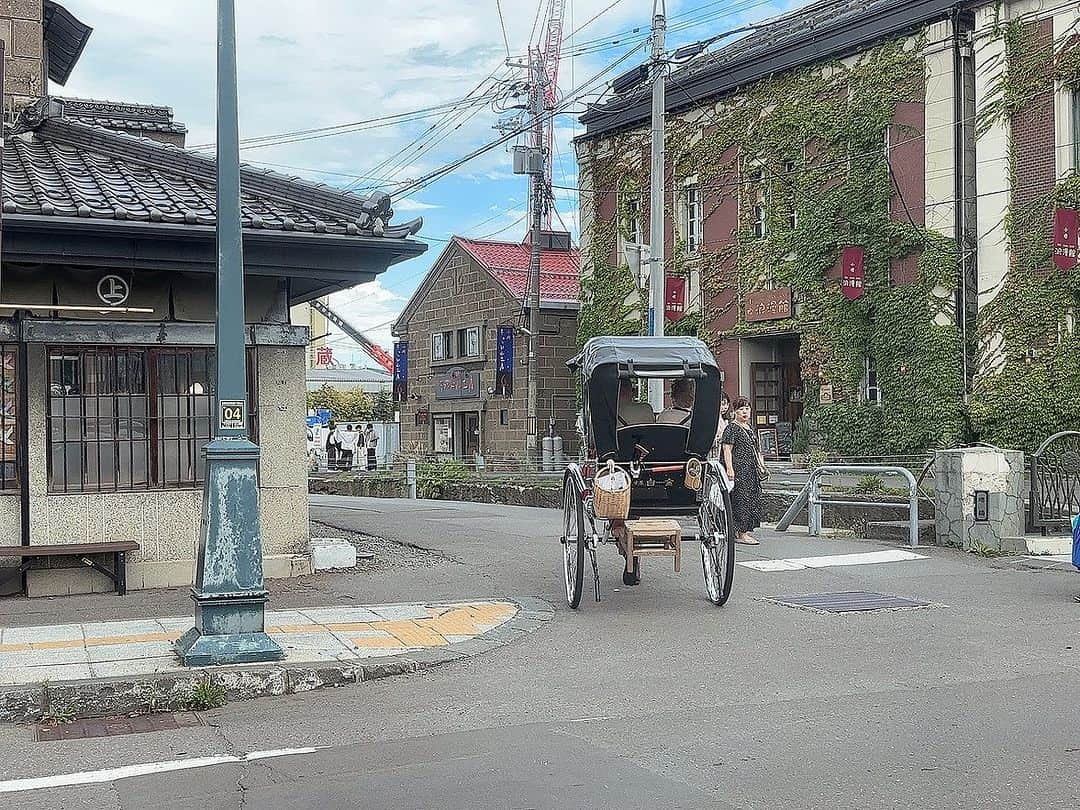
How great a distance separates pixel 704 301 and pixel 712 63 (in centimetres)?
636

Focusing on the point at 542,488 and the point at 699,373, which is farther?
the point at 542,488

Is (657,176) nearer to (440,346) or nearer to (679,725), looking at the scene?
(679,725)

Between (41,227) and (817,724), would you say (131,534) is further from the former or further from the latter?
(817,724)

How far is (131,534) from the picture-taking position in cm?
1172

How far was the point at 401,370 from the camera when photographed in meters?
48.5

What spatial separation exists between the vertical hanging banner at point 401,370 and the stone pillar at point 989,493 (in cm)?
3540

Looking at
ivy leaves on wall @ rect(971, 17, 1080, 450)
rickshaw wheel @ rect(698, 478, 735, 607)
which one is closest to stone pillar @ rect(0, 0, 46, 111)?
rickshaw wheel @ rect(698, 478, 735, 607)

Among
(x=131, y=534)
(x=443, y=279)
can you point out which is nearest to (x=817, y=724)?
(x=131, y=534)

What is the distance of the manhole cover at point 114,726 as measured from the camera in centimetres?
698

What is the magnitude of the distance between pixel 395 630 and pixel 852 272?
2055cm

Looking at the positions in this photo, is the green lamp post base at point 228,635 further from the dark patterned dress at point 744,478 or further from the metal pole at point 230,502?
the dark patterned dress at point 744,478

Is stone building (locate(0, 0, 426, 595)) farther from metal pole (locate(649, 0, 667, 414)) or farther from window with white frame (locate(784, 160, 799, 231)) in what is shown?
window with white frame (locate(784, 160, 799, 231))

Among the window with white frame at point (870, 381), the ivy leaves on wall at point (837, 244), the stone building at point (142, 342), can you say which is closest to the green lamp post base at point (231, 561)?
the stone building at point (142, 342)

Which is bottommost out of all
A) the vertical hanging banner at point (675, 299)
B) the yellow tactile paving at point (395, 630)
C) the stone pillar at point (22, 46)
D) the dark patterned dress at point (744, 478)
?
the yellow tactile paving at point (395, 630)
